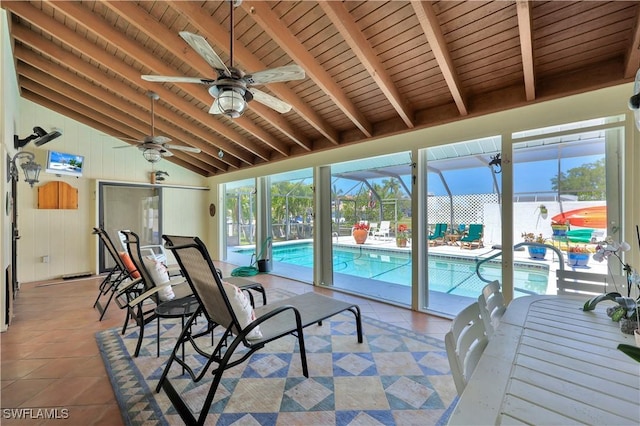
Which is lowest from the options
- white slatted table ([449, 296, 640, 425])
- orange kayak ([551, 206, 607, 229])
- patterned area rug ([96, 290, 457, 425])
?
patterned area rug ([96, 290, 457, 425])

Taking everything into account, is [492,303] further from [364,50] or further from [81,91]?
[81,91]

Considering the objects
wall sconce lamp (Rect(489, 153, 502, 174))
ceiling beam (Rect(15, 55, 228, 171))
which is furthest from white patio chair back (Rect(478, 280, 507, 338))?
ceiling beam (Rect(15, 55, 228, 171))

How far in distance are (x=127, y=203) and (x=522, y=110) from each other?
8227mm

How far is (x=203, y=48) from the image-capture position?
6.11 ft

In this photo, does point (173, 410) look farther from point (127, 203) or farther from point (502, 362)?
point (127, 203)

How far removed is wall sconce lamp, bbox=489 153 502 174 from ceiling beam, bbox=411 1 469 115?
0.78m

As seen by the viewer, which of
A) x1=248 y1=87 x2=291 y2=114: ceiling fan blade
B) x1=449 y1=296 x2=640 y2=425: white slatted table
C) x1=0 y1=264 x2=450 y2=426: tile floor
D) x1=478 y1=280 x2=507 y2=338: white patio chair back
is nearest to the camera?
x1=449 y1=296 x2=640 y2=425: white slatted table

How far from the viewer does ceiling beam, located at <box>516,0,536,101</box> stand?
78.9 inches

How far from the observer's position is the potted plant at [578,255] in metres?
2.92

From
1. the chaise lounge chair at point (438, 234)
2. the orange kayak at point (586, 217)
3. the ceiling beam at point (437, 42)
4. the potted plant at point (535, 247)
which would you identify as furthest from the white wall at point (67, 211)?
the orange kayak at point (586, 217)

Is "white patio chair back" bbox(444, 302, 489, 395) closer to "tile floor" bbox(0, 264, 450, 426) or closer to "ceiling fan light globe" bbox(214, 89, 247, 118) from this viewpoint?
"tile floor" bbox(0, 264, 450, 426)

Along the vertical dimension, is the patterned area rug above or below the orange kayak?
below


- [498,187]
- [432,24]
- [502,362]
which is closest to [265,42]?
[432,24]

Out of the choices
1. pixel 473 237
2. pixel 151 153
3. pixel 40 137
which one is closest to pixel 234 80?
pixel 151 153
